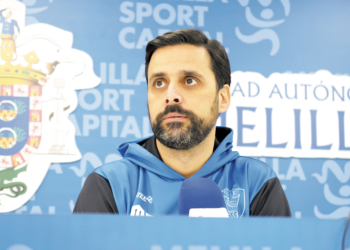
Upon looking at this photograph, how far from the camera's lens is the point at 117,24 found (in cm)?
218

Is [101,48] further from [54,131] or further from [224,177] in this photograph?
[224,177]

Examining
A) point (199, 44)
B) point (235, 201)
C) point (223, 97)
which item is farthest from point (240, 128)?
point (235, 201)

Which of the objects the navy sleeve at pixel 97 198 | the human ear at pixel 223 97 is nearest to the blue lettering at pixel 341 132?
the human ear at pixel 223 97

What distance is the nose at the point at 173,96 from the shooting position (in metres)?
1.05

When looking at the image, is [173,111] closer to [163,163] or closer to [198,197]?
[163,163]

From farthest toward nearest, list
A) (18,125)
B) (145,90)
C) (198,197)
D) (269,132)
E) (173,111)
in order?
(269,132)
(145,90)
(18,125)
(173,111)
(198,197)

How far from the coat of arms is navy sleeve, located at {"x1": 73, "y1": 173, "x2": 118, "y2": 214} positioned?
1.09m

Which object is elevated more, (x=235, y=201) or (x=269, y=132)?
(x=269, y=132)

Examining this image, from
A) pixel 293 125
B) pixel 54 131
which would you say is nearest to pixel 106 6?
pixel 54 131

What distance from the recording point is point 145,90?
2.14 m

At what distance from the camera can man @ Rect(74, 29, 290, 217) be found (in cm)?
101

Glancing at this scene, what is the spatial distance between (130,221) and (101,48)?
2.00 meters

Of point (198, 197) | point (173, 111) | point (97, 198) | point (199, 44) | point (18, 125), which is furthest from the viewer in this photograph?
point (18, 125)

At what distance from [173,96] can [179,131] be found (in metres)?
0.12
